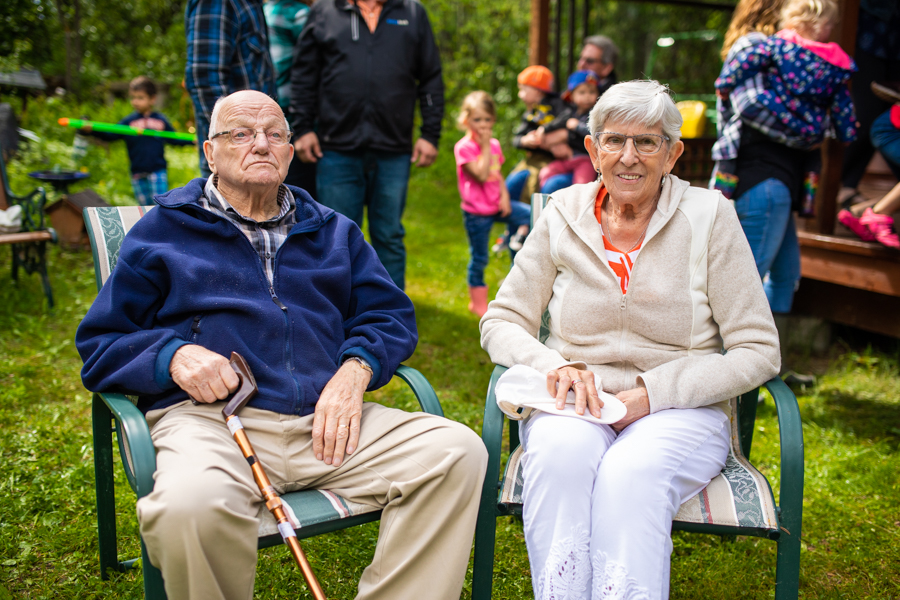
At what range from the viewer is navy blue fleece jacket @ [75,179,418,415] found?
1.94 m

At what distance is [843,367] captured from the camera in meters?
4.46

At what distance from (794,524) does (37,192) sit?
5.07 meters

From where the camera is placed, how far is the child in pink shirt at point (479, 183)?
480cm

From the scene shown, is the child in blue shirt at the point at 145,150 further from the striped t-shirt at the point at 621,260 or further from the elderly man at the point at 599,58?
the striped t-shirt at the point at 621,260

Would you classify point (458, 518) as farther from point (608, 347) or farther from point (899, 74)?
point (899, 74)

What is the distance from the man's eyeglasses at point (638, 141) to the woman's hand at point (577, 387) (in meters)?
0.69

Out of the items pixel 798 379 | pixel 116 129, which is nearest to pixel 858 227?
pixel 798 379

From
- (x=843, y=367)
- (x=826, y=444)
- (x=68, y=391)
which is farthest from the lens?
(x=843, y=367)

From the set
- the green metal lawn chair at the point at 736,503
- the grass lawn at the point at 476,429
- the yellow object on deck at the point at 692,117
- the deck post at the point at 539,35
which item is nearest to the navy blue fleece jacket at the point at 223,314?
the green metal lawn chair at the point at 736,503

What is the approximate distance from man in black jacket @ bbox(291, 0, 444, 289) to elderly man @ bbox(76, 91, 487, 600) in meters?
1.73

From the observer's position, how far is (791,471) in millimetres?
1903

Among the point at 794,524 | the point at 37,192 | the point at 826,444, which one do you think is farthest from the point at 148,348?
the point at 37,192

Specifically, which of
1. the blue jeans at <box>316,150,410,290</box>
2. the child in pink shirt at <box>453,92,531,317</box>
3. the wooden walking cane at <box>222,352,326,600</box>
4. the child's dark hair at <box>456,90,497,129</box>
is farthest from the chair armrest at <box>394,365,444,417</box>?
the child's dark hair at <box>456,90,497,129</box>

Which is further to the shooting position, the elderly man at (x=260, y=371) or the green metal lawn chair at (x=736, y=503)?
the green metal lawn chair at (x=736, y=503)
